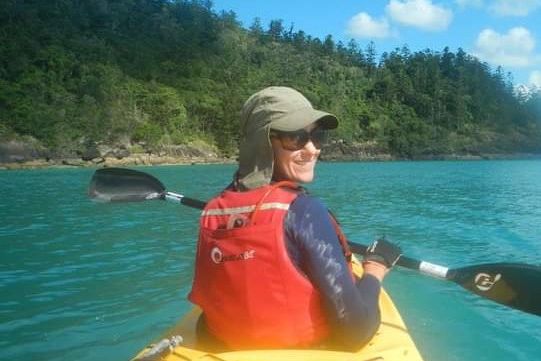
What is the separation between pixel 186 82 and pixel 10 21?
29.0 metres

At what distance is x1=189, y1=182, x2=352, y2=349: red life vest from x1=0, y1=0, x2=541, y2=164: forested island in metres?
55.9

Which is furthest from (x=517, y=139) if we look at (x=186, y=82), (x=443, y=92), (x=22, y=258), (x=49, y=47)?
(x=22, y=258)

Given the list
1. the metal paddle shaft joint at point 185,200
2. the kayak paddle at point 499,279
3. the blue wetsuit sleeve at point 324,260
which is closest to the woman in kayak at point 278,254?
the blue wetsuit sleeve at point 324,260

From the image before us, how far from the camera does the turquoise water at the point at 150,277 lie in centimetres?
517

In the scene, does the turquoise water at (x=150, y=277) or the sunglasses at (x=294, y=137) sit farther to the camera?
the turquoise water at (x=150, y=277)

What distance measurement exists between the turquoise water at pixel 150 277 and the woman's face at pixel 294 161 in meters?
3.10

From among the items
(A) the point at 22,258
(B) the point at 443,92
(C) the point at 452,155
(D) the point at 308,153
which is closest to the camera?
(D) the point at 308,153

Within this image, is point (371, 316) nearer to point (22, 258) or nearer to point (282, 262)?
point (282, 262)

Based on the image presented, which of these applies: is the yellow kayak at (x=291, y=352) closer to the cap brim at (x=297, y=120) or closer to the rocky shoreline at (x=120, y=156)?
the cap brim at (x=297, y=120)

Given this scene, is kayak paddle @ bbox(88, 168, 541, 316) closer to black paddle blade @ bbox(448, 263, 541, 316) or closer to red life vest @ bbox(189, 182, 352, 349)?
black paddle blade @ bbox(448, 263, 541, 316)

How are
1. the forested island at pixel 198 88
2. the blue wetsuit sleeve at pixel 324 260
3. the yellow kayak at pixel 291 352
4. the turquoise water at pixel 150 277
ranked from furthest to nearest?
the forested island at pixel 198 88, the turquoise water at pixel 150 277, the yellow kayak at pixel 291 352, the blue wetsuit sleeve at pixel 324 260

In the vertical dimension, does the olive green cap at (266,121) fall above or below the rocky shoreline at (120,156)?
above

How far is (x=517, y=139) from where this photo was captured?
114m

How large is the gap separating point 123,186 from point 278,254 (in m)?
3.84
